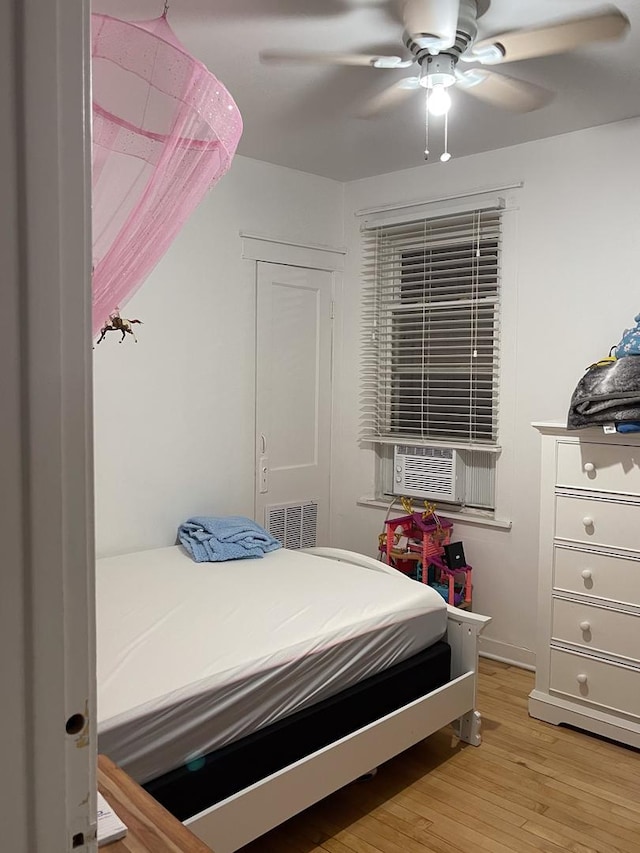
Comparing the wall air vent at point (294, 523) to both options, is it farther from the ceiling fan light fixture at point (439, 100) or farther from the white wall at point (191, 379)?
the ceiling fan light fixture at point (439, 100)

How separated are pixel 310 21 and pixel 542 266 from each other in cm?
185

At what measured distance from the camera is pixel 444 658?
2926 millimetres

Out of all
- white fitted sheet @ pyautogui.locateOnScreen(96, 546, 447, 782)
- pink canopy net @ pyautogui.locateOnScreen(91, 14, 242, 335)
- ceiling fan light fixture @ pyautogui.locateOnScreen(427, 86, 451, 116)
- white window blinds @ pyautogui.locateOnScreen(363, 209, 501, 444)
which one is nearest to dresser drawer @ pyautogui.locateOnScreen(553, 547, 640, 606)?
white fitted sheet @ pyautogui.locateOnScreen(96, 546, 447, 782)

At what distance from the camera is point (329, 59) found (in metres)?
2.58

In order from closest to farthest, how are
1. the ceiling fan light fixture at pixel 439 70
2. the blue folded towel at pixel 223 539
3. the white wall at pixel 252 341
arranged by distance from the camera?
the ceiling fan light fixture at pixel 439 70 → the blue folded towel at pixel 223 539 → the white wall at pixel 252 341

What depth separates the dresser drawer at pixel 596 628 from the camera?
2.97 metres

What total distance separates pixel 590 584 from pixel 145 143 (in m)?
2.43

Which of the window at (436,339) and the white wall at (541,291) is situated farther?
the window at (436,339)

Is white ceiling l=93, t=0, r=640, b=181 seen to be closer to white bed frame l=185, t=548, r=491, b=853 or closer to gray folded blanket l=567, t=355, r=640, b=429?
gray folded blanket l=567, t=355, r=640, b=429

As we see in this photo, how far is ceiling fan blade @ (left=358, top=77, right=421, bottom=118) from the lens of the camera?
9.01ft

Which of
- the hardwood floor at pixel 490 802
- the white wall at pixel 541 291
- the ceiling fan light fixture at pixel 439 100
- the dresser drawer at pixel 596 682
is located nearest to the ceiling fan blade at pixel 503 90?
the ceiling fan light fixture at pixel 439 100

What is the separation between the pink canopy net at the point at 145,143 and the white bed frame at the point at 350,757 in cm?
141

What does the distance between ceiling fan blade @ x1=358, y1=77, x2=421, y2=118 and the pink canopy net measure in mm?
1019

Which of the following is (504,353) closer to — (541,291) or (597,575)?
(541,291)
